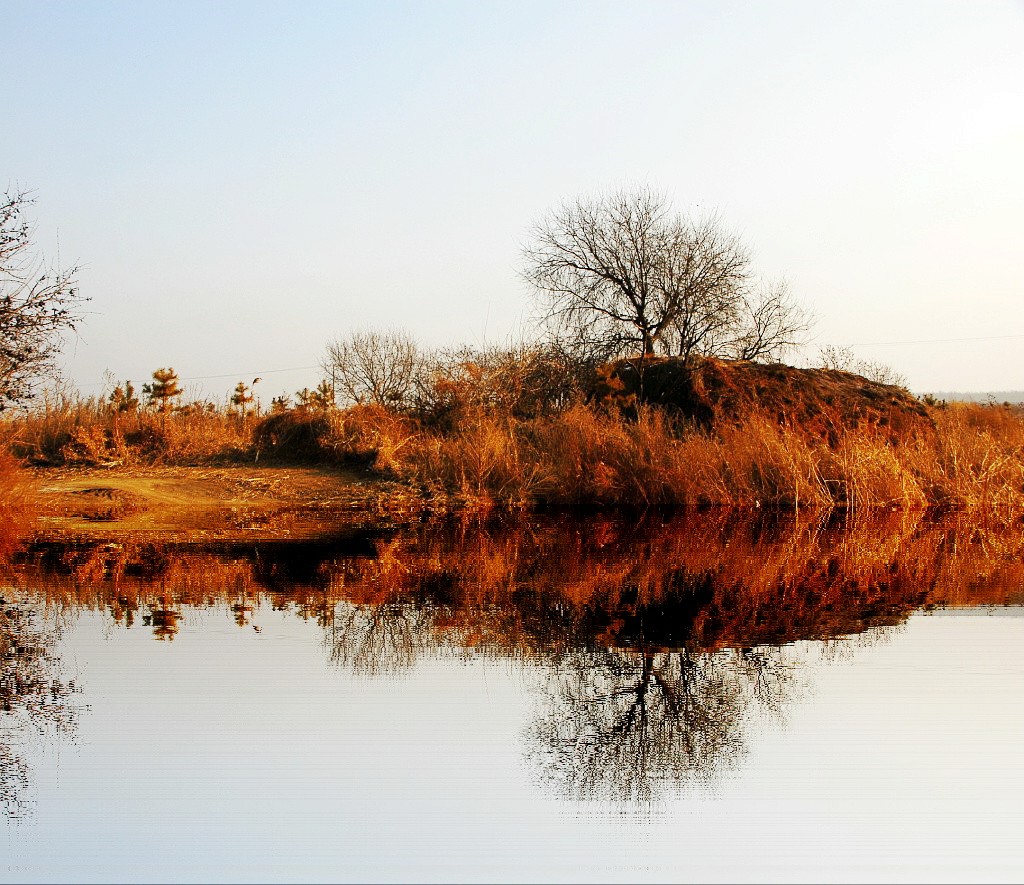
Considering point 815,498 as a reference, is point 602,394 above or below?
above

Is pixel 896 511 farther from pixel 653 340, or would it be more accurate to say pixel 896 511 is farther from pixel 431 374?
pixel 653 340

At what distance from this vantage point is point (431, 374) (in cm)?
2525

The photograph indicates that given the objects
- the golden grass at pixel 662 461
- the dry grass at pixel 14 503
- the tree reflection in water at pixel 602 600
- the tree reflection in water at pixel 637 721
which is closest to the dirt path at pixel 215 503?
the dry grass at pixel 14 503

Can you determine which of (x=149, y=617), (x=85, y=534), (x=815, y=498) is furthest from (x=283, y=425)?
(x=149, y=617)

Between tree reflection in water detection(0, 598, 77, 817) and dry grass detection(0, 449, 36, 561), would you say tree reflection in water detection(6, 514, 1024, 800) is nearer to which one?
tree reflection in water detection(0, 598, 77, 817)

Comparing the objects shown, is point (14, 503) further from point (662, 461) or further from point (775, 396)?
point (775, 396)

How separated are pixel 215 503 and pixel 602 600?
32.7ft

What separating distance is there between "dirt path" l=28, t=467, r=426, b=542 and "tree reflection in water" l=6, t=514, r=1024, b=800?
63.7 inches

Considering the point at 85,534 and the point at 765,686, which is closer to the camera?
the point at 765,686

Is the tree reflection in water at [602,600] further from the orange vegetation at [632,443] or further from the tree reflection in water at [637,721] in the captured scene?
the orange vegetation at [632,443]

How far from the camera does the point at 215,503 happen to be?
18375 mm

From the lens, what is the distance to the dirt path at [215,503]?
51.2ft

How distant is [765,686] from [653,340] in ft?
106

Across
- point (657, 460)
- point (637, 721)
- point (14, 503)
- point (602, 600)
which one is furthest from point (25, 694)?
point (657, 460)
